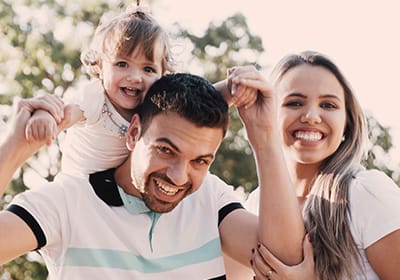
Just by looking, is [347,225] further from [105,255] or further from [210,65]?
[210,65]

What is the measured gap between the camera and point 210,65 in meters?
14.9

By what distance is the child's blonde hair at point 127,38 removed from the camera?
322 centimetres

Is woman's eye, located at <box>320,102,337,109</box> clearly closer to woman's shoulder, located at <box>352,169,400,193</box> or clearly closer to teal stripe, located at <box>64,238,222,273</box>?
woman's shoulder, located at <box>352,169,400,193</box>

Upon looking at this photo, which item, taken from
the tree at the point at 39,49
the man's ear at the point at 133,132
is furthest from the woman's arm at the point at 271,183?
the tree at the point at 39,49

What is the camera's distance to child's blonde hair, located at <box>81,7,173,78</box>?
322 cm

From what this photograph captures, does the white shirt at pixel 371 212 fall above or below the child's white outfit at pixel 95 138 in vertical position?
below

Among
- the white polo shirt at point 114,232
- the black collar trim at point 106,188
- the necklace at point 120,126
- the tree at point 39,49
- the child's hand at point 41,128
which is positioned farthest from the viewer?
the tree at point 39,49

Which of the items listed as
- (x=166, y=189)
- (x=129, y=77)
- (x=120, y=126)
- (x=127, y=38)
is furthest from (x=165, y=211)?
(x=127, y=38)

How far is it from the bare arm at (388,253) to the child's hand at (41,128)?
126 centimetres

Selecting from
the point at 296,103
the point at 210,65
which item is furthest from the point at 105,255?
the point at 210,65

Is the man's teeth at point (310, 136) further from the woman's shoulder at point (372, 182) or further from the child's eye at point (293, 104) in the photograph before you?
the woman's shoulder at point (372, 182)

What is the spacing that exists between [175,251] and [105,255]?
26cm

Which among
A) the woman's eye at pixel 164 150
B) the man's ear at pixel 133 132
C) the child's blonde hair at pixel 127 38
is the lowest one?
the woman's eye at pixel 164 150

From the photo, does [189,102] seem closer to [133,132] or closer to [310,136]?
[133,132]
